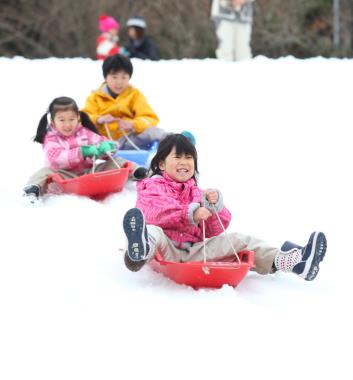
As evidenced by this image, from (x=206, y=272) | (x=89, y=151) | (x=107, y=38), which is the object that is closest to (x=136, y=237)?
(x=206, y=272)

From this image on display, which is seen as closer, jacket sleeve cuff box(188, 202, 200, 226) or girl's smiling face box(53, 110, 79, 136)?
jacket sleeve cuff box(188, 202, 200, 226)

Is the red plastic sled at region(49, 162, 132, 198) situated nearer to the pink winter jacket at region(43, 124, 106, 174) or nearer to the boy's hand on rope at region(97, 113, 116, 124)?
the pink winter jacket at region(43, 124, 106, 174)

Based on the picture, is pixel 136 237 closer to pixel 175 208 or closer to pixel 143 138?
pixel 175 208

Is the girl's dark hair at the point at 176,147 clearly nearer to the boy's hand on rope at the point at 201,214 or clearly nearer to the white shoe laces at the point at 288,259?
the boy's hand on rope at the point at 201,214

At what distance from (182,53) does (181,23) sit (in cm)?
52

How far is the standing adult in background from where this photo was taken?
8.33m

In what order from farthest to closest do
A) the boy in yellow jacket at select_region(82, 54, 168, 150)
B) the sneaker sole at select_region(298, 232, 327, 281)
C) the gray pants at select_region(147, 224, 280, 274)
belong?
the boy in yellow jacket at select_region(82, 54, 168, 150) < the gray pants at select_region(147, 224, 280, 274) < the sneaker sole at select_region(298, 232, 327, 281)

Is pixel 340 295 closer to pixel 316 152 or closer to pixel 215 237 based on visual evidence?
pixel 215 237

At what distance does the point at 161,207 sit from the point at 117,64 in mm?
2464

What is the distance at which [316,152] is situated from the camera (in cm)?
572

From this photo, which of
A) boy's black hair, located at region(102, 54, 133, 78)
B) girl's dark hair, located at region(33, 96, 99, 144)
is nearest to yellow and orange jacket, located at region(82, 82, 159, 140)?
boy's black hair, located at region(102, 54, 133, 78)

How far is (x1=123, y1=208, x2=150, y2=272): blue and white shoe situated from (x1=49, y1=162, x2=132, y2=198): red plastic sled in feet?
4.70

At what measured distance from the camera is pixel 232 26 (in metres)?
8.33

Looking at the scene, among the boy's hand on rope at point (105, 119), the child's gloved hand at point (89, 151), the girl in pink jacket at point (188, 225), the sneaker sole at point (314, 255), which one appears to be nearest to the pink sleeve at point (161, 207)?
the girl in pink jacket at point (188, 225)
